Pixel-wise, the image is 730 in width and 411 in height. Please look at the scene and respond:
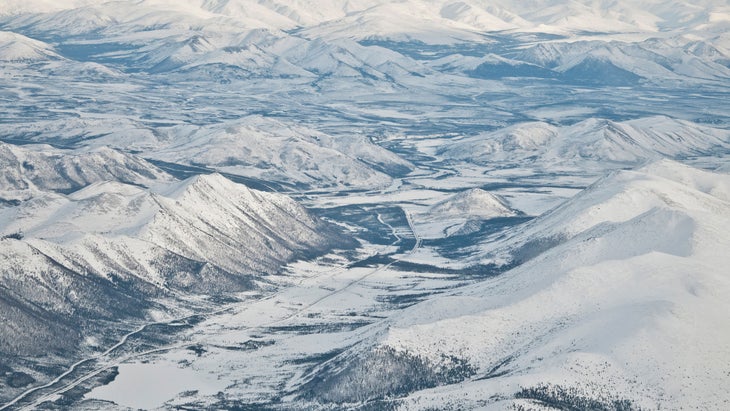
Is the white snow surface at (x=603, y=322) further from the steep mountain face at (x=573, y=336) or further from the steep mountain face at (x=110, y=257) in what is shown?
Result: the steep mountain face at (x=110, y=257)

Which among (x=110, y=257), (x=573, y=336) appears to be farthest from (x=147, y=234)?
(x=573, y=336)

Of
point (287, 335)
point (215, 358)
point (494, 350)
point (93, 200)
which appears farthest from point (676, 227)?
point (93, 200)

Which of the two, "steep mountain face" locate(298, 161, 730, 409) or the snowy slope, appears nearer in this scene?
"steep mountain face" locate(298, 161, 730, 409)

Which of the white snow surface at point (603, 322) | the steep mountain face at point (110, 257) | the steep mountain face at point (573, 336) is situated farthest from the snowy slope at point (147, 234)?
the steep mountain face at point (573, 336)

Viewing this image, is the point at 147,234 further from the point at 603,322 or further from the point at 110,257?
the point at 603,322

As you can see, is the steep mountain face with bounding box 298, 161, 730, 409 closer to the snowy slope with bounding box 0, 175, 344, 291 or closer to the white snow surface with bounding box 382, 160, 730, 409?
the white snow surface with bounding box 382, 160, 730, 409

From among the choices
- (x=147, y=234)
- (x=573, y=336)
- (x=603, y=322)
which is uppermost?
(x=603, y=322)

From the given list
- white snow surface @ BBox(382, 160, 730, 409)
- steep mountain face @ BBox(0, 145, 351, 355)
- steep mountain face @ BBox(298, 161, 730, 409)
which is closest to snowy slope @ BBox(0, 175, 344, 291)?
steep mountain face @ BBox(0, 145, 351, 355)

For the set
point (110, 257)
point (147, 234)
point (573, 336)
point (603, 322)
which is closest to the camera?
point (573, 336)
